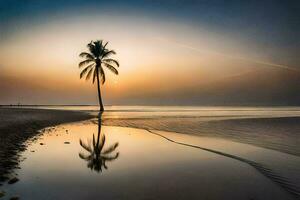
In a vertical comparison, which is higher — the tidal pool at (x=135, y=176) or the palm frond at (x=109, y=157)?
the palm frond at (x=109, y=157)

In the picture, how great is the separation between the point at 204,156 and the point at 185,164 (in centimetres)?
165

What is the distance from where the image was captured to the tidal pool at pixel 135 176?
5875 mm

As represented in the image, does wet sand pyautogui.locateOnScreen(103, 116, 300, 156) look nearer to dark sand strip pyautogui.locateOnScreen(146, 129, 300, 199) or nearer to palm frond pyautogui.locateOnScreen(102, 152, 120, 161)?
dark sand strip pyautogui.locateOnScreen(146, 129, 300, 199)

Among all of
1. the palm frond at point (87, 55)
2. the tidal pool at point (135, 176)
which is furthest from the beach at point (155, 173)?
the palm frond at point (87, 55)

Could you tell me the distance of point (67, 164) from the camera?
343 inches

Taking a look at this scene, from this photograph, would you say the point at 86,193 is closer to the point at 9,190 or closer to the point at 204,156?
the point at 9,190

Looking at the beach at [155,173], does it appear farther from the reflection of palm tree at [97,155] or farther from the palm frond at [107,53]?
the palm frond at [107,53]

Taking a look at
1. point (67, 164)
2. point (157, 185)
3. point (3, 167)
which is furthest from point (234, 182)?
point (3, 167)

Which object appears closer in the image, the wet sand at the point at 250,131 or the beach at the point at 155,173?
the beach at the point at 155,173

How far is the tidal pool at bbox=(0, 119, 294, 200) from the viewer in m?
5.88

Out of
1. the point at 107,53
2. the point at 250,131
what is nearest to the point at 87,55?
the point at 107,53

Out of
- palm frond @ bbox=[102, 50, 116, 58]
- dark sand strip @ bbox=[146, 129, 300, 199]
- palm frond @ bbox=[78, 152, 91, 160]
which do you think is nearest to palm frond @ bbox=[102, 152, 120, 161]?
palm frond @ bbox=[78, 152, 91, 160]

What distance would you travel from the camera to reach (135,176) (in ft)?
24.2

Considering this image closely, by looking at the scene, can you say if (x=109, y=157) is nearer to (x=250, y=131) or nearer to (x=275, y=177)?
(x=275, y=177)
